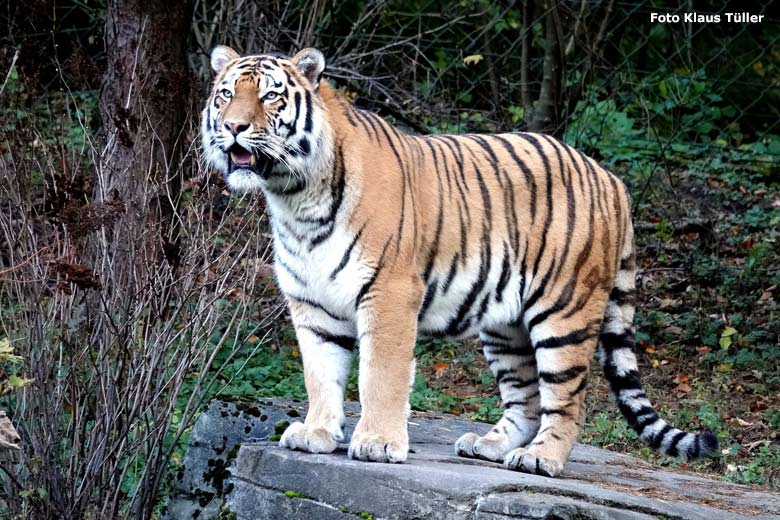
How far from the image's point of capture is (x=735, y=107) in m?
11.1

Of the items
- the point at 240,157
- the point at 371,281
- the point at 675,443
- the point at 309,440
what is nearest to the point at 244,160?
the point at 240,157

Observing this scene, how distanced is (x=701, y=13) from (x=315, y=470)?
813 cm

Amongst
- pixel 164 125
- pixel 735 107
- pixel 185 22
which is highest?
pixel 735 107

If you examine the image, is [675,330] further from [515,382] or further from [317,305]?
[317,305]

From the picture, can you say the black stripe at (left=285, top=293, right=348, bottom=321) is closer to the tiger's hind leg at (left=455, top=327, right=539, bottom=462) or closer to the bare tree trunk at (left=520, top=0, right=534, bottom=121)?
the tiger's hind leg at (left=455, top=327, right=539, bottom=462)

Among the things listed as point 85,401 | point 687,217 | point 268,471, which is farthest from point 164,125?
point 687,217

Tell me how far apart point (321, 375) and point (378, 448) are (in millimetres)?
468

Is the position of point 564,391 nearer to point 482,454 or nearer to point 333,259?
point 482,454

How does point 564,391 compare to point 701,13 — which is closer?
point 564,391

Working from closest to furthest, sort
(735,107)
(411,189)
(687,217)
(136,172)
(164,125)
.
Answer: (411,189) < (136,172) < (164,125) < (687,217) < (735,107)

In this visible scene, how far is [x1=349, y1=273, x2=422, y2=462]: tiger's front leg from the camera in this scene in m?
4.56

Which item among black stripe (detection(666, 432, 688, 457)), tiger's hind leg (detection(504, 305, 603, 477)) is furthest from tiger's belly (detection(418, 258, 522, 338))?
black stripe (detection(666, 432, 688, 457))

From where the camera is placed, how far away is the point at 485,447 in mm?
5156

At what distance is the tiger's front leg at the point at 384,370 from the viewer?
15.0 ft
